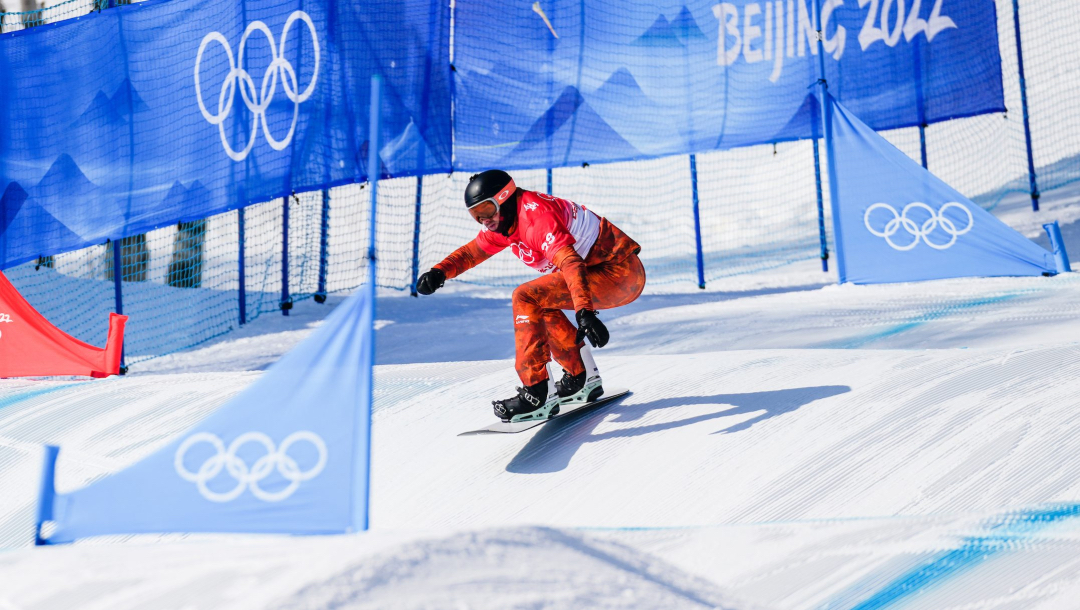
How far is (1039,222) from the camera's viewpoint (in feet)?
35.2

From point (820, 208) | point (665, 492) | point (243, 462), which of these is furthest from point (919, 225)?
point (243, 462)

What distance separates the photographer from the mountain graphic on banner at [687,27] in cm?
939

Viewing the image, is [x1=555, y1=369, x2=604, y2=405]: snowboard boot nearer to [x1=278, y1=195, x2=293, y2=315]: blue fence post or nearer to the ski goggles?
the ski goggles

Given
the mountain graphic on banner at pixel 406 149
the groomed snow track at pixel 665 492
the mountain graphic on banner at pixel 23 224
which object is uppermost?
the mountain graphic on banner at pixel 406 149

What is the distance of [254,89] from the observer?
8.42 meters

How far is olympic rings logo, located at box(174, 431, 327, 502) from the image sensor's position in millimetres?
3062

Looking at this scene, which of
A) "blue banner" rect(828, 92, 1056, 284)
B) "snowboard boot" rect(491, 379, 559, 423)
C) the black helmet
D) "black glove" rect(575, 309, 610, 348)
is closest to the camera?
"black glove" rect(575, 309, 610, 348)

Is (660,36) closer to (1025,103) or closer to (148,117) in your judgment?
(1025,103)

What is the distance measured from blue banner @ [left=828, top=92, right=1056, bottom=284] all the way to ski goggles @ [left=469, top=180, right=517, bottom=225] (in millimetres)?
4305

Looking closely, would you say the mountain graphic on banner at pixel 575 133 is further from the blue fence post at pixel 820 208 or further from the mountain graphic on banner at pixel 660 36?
the blue fence post at pixel 820 208

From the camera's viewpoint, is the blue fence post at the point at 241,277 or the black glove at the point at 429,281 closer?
the black glove at the point at 429,281

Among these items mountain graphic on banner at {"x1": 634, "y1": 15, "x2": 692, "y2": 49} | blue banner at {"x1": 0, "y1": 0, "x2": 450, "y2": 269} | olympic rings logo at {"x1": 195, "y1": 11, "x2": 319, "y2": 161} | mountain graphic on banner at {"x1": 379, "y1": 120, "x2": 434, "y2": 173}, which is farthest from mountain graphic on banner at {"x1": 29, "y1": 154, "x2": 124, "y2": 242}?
mountain graphic on banner at {"x1": 634, "y1": 15, "x2": 692, "y2": 49}

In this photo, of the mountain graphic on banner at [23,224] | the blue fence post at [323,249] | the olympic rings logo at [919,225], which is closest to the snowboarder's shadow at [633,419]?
Result: the olympic rings logo at [919,225]

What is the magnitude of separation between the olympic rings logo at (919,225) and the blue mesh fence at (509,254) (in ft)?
8.00
